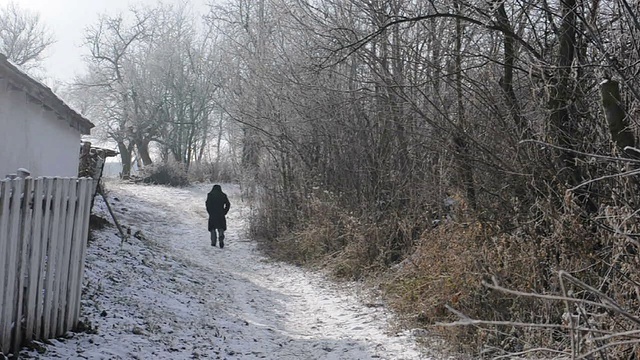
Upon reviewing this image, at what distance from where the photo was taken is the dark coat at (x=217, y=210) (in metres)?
17.0

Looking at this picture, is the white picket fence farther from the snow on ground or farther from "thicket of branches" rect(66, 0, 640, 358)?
"thicket of branches" rect(66, 0, 640, 358)

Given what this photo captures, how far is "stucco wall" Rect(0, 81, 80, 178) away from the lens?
942cm

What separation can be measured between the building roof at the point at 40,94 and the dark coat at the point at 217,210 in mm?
5114

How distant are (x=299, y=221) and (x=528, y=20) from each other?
936 cm

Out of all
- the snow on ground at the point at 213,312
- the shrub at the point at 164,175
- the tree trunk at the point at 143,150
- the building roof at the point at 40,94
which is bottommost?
the snow on ground at the point at 213,312

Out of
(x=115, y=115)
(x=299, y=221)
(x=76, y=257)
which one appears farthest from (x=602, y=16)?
(x=115, y=115)

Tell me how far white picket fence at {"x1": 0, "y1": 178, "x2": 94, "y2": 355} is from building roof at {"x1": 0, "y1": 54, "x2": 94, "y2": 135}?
3.46 m

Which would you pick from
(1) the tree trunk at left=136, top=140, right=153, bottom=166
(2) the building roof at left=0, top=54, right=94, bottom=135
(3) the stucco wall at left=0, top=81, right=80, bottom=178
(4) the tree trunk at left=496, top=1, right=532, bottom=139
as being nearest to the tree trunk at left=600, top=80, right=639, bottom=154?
(4) the tree trunk at left=496, top=1, right=532, bottom=139

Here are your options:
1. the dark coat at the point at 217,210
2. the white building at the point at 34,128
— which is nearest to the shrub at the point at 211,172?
the dark coat at the point at 217,210

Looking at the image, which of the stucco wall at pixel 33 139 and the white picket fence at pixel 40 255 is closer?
the white picket fence at pixel 40 255

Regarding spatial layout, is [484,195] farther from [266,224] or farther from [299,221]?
[266,224]

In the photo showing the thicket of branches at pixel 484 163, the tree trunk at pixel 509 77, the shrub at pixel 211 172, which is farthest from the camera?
the shrub at pixel 211 172

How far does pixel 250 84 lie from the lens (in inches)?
732

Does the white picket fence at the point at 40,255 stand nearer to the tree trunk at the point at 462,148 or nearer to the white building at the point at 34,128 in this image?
the white building at the point at 34,128
